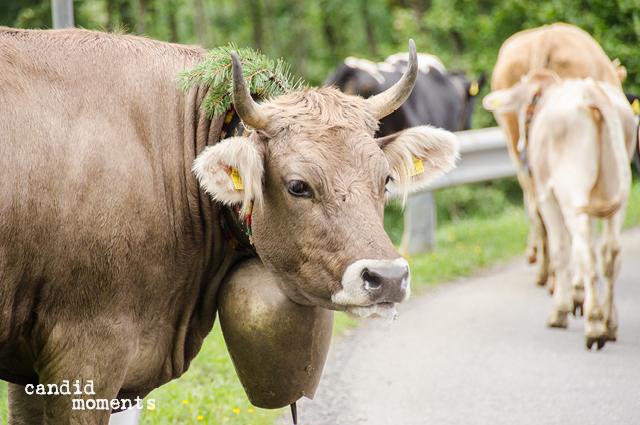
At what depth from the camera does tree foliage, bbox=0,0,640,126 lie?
10016mm

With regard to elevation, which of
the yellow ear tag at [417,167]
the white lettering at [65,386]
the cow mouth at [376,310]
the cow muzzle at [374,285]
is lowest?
the white lettering at [65,386]

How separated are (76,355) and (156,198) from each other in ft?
2.18

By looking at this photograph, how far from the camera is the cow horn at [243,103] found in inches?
90.3

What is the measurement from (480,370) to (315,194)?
8.22 feet

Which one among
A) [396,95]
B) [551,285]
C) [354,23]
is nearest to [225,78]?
[396,95]

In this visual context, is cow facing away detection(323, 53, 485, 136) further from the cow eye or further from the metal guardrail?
the cow eye

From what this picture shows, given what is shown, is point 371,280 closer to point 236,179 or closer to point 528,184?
point 236,179

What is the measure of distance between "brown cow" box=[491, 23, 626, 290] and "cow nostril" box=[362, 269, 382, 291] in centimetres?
434

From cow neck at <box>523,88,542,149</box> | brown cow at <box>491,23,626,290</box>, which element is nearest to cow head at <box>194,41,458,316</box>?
cow neck at <box>523,88,542,149</box>

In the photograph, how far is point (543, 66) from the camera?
664 cm

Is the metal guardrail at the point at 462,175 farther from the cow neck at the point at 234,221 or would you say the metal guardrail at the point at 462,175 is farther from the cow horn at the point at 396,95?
the cow neck at the point at 234,221

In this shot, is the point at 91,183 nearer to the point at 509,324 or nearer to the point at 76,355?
the point at 76,355

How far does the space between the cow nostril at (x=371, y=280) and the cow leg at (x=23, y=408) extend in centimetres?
164

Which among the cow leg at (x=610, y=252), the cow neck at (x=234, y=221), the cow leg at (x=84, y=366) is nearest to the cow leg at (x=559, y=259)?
the cow leg at (x=610, y=252)
